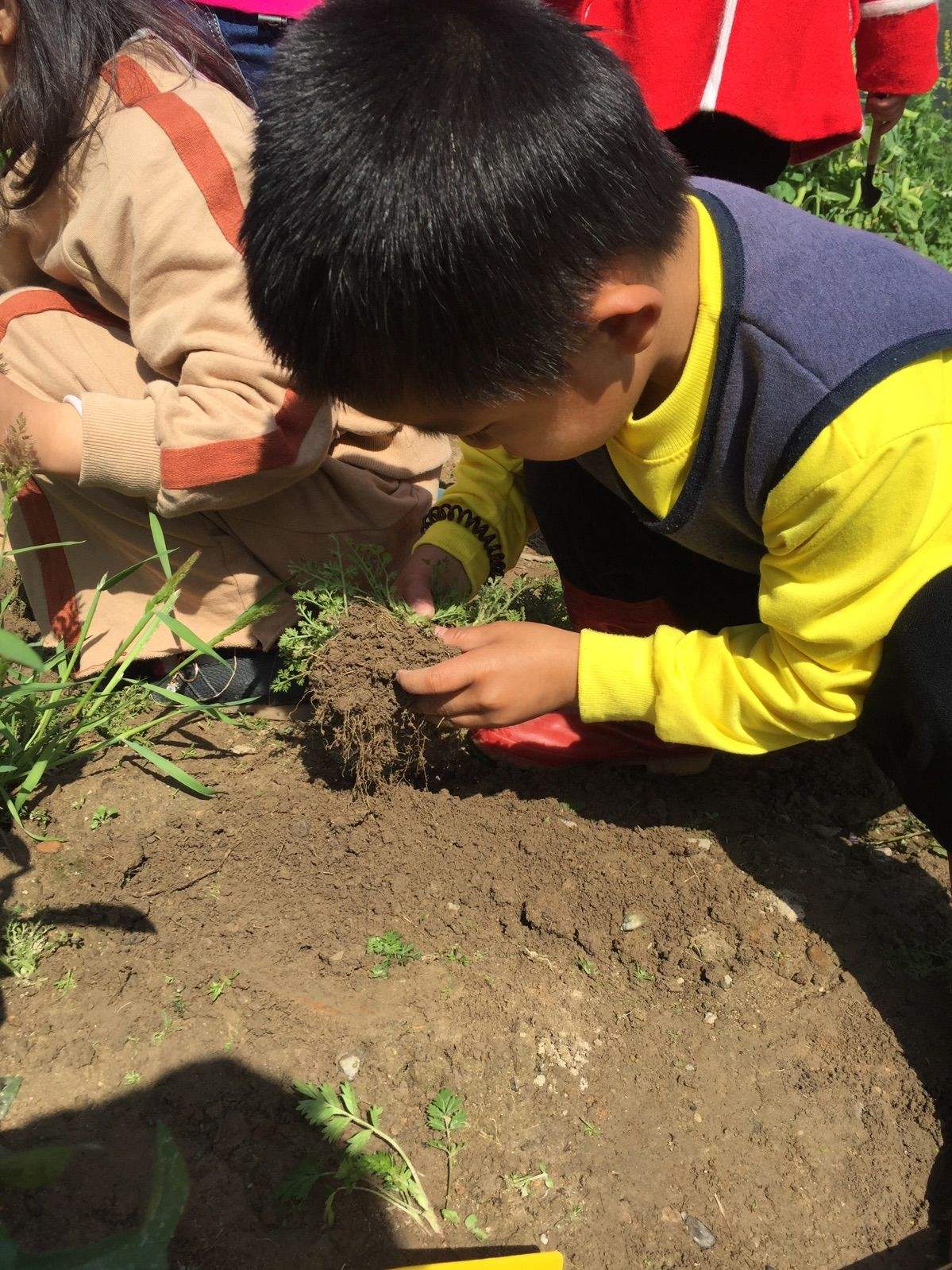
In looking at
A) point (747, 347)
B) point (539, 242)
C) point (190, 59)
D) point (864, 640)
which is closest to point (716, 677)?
point (864, 640)

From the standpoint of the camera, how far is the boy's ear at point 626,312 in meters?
1.36

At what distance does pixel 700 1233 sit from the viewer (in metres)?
1.44

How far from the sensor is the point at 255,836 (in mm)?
1984

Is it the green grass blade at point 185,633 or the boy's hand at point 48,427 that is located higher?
the boy's hand at point 48,427

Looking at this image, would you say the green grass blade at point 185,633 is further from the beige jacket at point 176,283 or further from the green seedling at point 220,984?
the green seedling at point 220,984

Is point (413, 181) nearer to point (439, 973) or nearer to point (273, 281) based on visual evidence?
point (273, 281)

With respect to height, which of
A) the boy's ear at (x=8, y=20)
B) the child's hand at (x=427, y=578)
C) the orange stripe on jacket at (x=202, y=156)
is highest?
the boy's ear at (x=8, y=20)

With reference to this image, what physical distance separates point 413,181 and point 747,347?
1.98 feet

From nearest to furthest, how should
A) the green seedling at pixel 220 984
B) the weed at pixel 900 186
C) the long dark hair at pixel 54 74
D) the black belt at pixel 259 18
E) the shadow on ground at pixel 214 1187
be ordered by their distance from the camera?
the shadow on ground at pixel 214 1187, the green seedling at pixel 220 984, the long dark hair at pixel 54 74, the black belt at pixel 259 18, the weed at pixel 900 186

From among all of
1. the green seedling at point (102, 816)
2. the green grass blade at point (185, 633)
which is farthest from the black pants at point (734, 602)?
the green seedling at point (102, 816)

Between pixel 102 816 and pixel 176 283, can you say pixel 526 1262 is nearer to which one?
pixel 102 816

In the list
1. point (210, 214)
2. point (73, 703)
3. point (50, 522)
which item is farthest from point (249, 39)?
point (73, 703)

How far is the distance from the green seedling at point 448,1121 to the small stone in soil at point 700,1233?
0.34m

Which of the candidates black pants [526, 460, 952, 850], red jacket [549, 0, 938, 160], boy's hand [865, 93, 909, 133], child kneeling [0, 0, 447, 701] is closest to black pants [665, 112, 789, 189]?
red jacket [549, 0, 938, 160]
